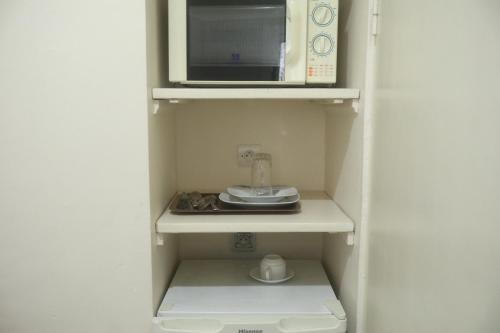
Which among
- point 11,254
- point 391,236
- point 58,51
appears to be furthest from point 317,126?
point 11,254

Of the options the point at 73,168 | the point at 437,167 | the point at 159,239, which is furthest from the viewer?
the point at 159,239

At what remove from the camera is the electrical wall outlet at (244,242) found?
5.21ft

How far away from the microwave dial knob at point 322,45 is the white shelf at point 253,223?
1.59 ft

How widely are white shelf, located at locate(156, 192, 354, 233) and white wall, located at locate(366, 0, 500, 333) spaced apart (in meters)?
0.18

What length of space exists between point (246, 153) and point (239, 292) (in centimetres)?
53

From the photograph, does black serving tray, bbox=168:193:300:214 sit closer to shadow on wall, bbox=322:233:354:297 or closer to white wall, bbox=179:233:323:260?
shadow on wall, bbox=322:233:354:297

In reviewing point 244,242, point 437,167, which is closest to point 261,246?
point 244,242

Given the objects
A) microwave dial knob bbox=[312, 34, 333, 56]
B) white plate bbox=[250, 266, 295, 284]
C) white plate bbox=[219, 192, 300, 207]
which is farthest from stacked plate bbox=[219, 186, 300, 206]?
microwave dial knob bbox=[312, 34, 333, 56]

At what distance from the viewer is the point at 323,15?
3.86ft

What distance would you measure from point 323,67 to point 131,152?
1.95ft

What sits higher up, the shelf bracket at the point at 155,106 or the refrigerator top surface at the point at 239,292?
the shelf bracket at the point at 155,106

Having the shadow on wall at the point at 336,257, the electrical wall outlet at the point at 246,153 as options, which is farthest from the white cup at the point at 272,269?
the electrical wall outlet at the point at 246,153

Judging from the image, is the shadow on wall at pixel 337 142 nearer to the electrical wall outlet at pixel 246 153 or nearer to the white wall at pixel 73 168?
the electrical wall outlet at pixel 246 153

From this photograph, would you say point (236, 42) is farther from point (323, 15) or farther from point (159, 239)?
point (159, 239)
